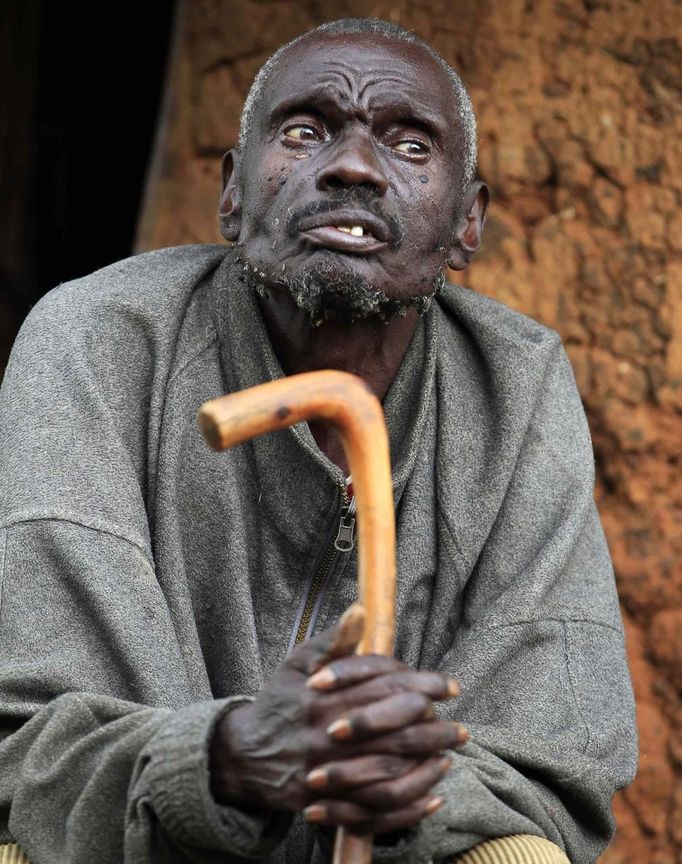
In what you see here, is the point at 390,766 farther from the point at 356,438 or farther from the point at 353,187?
the point at 353,187

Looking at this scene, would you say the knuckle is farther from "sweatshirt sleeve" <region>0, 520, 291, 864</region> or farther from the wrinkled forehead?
the wrinkled forehead

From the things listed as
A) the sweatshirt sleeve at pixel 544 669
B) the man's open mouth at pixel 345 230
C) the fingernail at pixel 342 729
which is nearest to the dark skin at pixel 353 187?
the man's open mouth at pixel 345 230

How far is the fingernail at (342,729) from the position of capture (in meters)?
2.16

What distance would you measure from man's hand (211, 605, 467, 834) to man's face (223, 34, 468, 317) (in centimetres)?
87

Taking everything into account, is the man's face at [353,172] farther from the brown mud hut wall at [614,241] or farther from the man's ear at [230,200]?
the brown mud hut wall at [614,241]

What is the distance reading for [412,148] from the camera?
3.12m

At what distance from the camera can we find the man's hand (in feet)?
7.17

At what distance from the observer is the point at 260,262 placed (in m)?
3.03

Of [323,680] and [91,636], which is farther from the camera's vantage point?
[91,636]

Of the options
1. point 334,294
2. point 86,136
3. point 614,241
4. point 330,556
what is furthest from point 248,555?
point 86,136

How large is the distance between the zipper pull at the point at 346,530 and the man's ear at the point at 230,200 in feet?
1.91

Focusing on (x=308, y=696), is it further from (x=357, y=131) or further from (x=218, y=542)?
(x=357, y=131)

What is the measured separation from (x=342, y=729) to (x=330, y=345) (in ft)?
3.58

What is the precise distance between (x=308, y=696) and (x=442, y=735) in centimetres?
18
